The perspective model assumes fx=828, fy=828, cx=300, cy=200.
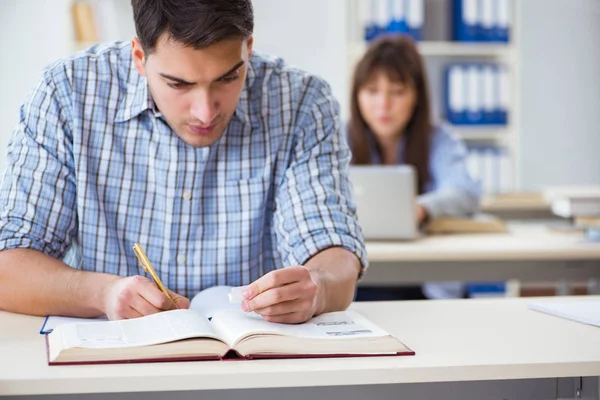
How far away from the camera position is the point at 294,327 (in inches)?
47.5

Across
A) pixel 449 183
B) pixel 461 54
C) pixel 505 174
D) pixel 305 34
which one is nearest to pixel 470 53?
pixel 461 54

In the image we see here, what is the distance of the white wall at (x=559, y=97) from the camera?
484 cm

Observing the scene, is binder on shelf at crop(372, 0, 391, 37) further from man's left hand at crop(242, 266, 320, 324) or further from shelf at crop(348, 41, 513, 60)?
man's left hand at crop(242, 266, 320, 324)

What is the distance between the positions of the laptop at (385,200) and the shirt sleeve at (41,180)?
41.5 inches

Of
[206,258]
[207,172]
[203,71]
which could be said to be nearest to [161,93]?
[203,71]

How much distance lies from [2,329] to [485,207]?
296 cm

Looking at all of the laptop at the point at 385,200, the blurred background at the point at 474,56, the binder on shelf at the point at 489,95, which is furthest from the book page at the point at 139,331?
the binder on shelf at the point at 489,95

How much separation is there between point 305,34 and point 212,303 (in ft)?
11.7

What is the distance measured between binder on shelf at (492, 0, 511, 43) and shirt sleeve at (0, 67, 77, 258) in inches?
123

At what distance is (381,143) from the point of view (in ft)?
10.5

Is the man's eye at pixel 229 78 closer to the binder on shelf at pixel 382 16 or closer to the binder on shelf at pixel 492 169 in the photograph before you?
the binder on shelf at pixel 382 16

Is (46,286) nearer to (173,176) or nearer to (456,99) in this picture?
(173,176)

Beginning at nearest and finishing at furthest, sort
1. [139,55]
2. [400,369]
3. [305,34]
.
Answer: [400,369], [139,55], [305,34]

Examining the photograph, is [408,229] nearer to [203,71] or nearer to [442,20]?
[203,71]
